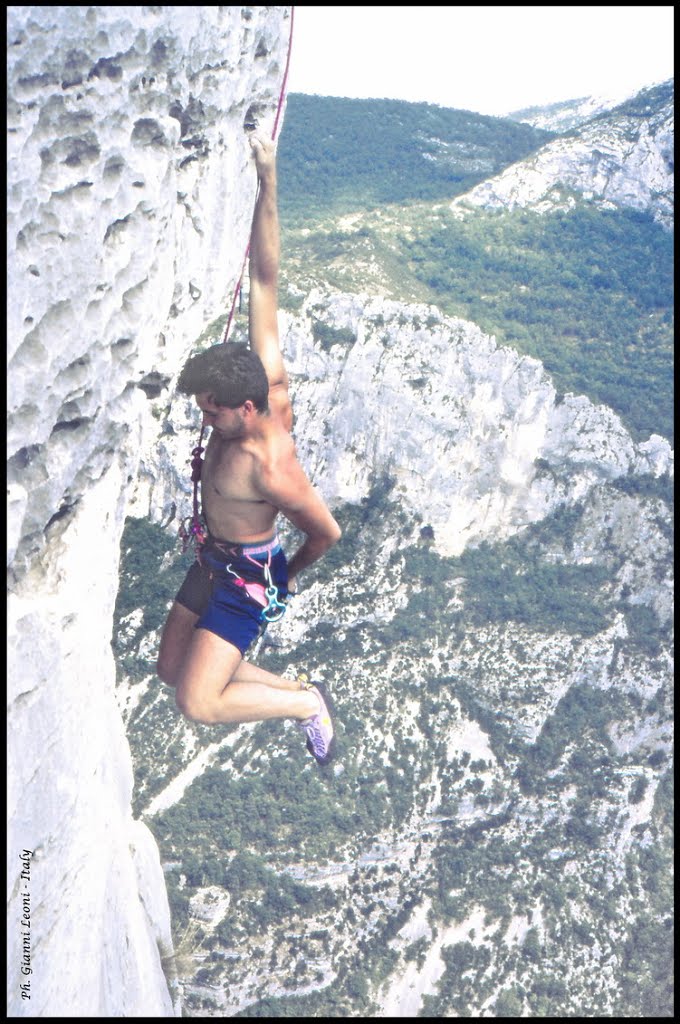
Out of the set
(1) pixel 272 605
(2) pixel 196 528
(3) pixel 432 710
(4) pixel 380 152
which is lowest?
(3) pixel 432 710

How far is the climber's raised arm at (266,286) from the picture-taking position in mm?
4773

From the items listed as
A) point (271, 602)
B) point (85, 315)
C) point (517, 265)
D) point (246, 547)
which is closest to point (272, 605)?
point (271, 602)

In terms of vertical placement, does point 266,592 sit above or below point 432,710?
above

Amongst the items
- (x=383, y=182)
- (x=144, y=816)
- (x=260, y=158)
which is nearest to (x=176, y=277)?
(x=260, y=158)

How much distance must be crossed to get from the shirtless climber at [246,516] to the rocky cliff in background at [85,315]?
51 cm

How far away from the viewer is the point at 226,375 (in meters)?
4.41

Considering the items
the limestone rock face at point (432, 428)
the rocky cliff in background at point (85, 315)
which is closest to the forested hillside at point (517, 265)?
the limestone rock face at point (432, 428)

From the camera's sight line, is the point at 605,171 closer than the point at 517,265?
No

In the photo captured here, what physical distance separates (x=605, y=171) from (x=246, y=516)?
158 feet

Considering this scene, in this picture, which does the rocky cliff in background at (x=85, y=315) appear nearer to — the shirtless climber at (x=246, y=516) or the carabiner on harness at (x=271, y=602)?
the shirtless climber at (x=246, y=516)

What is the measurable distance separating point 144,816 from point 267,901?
536 cm

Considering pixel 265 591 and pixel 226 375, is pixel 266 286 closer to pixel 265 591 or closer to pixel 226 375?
pixel 226 375

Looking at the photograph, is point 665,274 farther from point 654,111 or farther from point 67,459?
point 67,459

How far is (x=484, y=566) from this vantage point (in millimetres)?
39531
